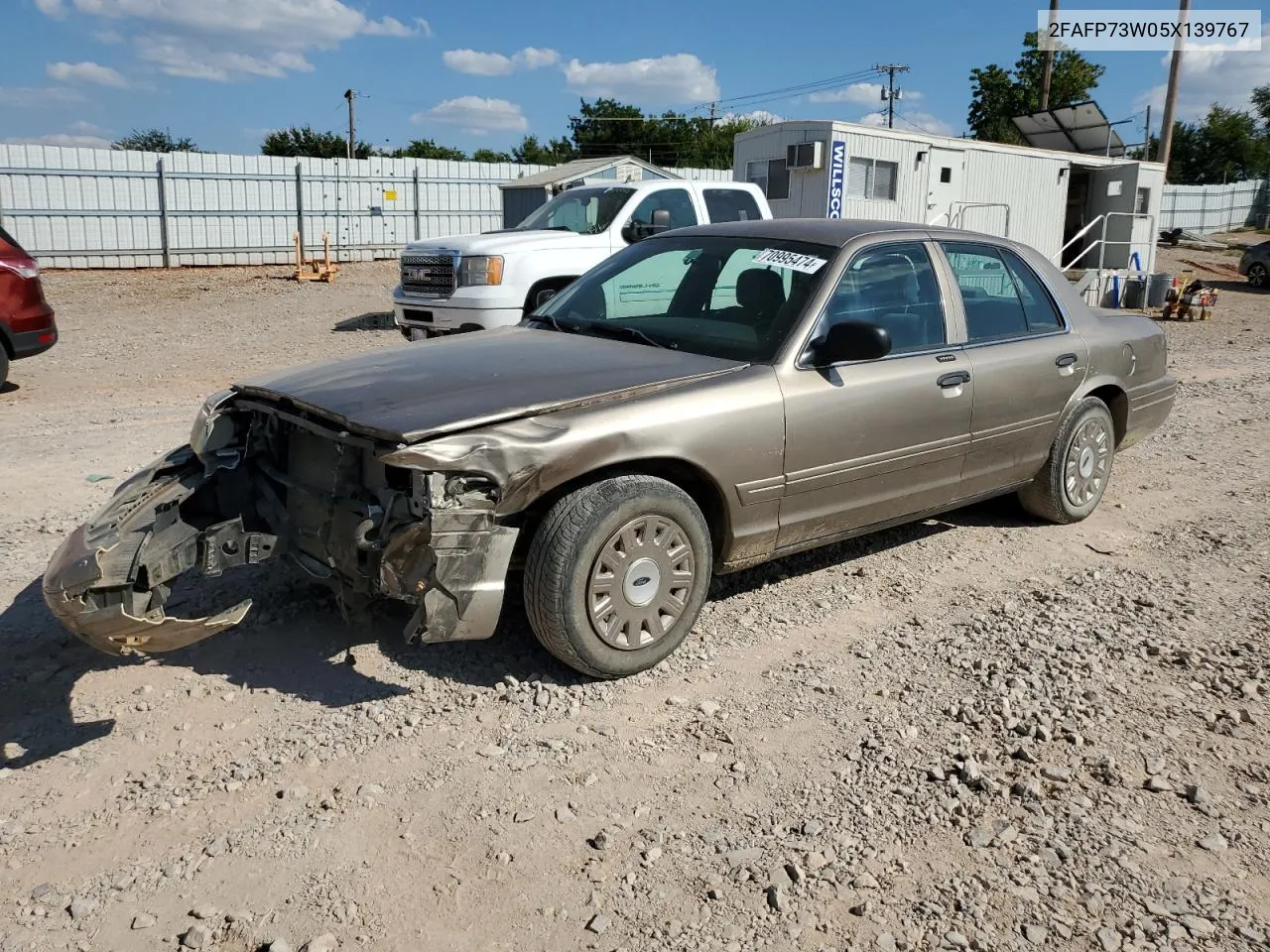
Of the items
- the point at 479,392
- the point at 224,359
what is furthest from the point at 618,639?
the point at 224,359

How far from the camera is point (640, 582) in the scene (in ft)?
12.7

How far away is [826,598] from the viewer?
480 cm

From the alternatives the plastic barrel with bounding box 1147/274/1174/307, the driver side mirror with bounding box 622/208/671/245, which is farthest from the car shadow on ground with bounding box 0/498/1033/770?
the plastic barrel with bounding box 1147/274/1174/307

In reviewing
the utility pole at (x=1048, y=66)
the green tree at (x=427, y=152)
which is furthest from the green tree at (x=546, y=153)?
the utility pole at (x=1048, y=66)

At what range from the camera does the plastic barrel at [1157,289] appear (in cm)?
1958

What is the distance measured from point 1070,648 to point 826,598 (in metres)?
1.05

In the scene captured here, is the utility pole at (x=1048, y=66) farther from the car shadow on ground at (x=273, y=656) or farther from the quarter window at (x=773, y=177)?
the car shadow on ground at (x=273, y=656)

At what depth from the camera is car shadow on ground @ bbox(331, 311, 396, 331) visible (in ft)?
51.0

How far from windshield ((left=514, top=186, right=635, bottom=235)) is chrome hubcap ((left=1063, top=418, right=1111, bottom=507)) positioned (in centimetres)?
710

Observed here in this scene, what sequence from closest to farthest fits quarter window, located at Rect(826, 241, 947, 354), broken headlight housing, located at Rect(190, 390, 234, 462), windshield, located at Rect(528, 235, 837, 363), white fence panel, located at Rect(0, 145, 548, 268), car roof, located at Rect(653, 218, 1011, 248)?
broken headlight housing, located at Rect(190, 390, 234, 462)
windshield, located at Rect(528, 235, 837, 363)
quarter window, located at Rect(826, 241, 947, 354)
car roof, located at Rect(653, 218, 1011, 248)
white fence panel, located at Rect(0, 145, 548, 268)

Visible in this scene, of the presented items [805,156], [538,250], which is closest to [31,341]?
[538,250]

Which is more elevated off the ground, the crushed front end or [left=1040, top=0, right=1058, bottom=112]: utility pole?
[left=1040, top=0, right=1058, bottom=112]: utility pole

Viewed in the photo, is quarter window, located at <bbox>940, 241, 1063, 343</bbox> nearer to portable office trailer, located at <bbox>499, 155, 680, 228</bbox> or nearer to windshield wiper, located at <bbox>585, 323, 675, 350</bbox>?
windshield wiper, located at <bbox>585, 323, 675, 350</bbox>

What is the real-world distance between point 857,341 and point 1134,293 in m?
18.3
